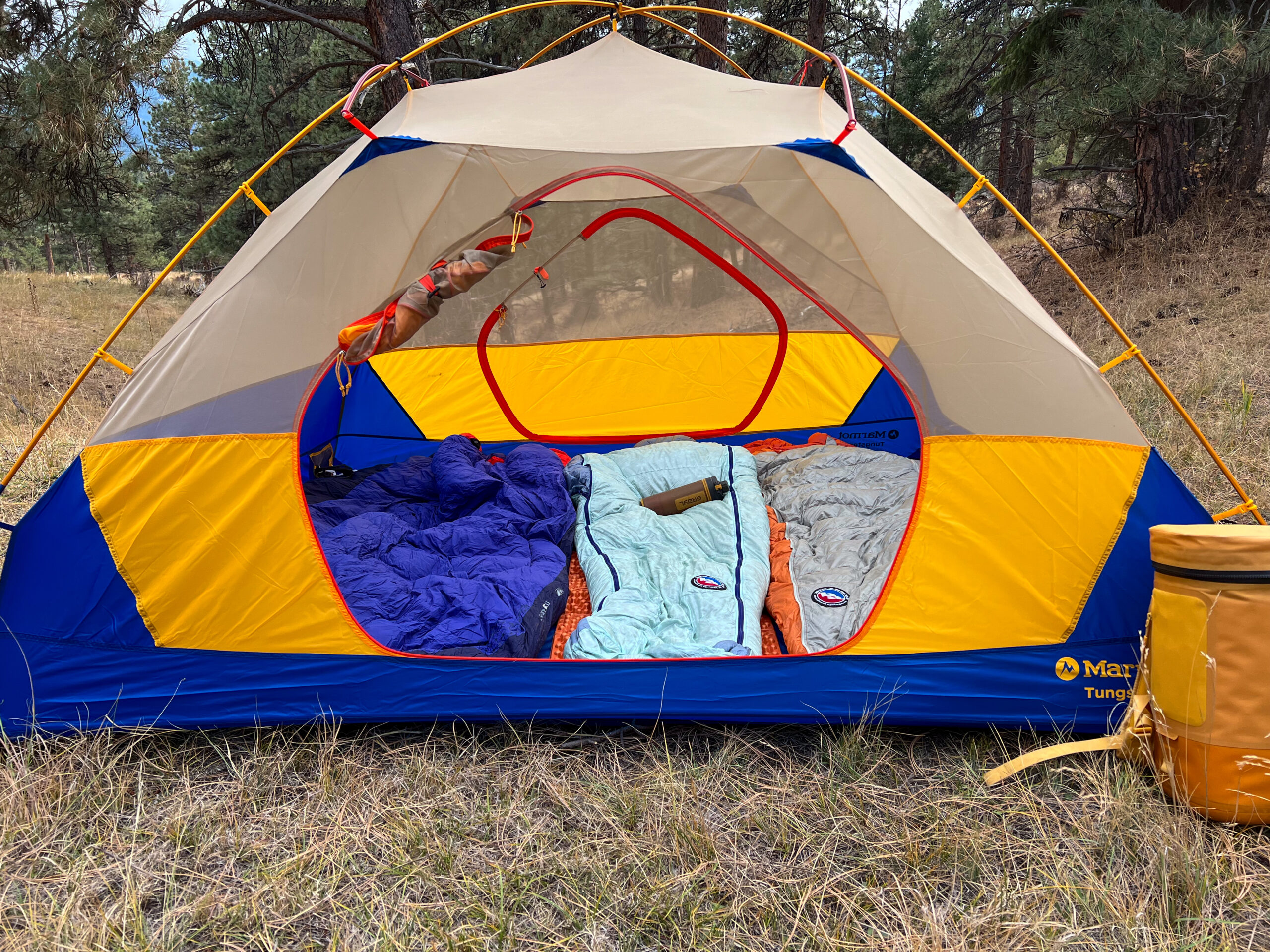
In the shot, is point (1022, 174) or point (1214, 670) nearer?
point (1214, 670)

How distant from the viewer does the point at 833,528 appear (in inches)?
102

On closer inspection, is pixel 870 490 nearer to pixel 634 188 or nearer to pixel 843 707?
pixel 843 707

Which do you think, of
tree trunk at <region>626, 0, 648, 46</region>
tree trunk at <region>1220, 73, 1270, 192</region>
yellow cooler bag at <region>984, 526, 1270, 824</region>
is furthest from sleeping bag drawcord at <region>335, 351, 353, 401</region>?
tree trunk at <region>1220, 73, 1270, 192</region>

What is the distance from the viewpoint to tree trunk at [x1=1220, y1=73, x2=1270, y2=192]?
494cm

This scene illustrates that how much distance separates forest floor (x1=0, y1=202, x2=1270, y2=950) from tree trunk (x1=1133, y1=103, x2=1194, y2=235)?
5.03 meters

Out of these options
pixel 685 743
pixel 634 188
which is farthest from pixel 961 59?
pixel 685 743

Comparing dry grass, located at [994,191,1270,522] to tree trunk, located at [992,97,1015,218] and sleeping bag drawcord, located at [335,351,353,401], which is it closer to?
sleeping bag drawcord, located at [335,351,353,401]

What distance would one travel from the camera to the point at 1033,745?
5.98 ft

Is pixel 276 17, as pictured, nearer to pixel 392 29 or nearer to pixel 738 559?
pixel 392 29

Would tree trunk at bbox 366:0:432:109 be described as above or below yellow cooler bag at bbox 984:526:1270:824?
above

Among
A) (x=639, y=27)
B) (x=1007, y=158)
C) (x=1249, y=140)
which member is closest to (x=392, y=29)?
(x=639, y=27)

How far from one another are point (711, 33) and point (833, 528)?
4.43 m

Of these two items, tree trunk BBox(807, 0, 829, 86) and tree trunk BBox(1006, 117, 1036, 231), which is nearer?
tree trunk BBox(807, 0, 829, 86)

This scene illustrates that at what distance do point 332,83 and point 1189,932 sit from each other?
24.6ft
